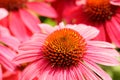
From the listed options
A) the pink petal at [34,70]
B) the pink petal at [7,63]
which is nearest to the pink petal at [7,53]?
the pink petal at [7,63]

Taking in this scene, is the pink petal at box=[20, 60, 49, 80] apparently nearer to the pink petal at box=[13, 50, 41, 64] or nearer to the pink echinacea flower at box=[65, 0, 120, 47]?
the pink petal at box=[13, 50, 41, 64]

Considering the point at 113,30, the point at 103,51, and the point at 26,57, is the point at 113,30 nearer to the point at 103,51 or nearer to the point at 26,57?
the point at 103,51

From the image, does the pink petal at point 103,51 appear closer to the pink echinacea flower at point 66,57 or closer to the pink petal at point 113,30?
the pink echinacea flower at point 66,57

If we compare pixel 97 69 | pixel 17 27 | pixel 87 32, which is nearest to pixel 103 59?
pixel 97 69

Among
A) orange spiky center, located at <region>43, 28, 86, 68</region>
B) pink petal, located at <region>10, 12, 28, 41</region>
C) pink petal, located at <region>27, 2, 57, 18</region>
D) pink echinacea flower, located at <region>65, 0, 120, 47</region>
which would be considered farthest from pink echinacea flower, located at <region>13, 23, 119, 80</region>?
pink petal, located at <region>27, 2, 57, 18</region>

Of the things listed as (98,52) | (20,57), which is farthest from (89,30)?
(20,57)

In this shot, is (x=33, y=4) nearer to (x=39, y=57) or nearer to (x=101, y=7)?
(x=101, y=7)

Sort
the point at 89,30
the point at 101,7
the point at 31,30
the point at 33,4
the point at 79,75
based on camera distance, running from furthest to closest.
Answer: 1. the point at 33,4
2. the point at 31,30
3. the point at 101,7
4. the point at 89,30
5. the point at 79,75

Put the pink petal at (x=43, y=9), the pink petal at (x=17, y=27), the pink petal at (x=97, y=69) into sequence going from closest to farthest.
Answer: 1. the pink petal at (x=97, y=69)
2. the pink petal at (x=17, y=27)
3. the pink petal at (x=43, y=9)
